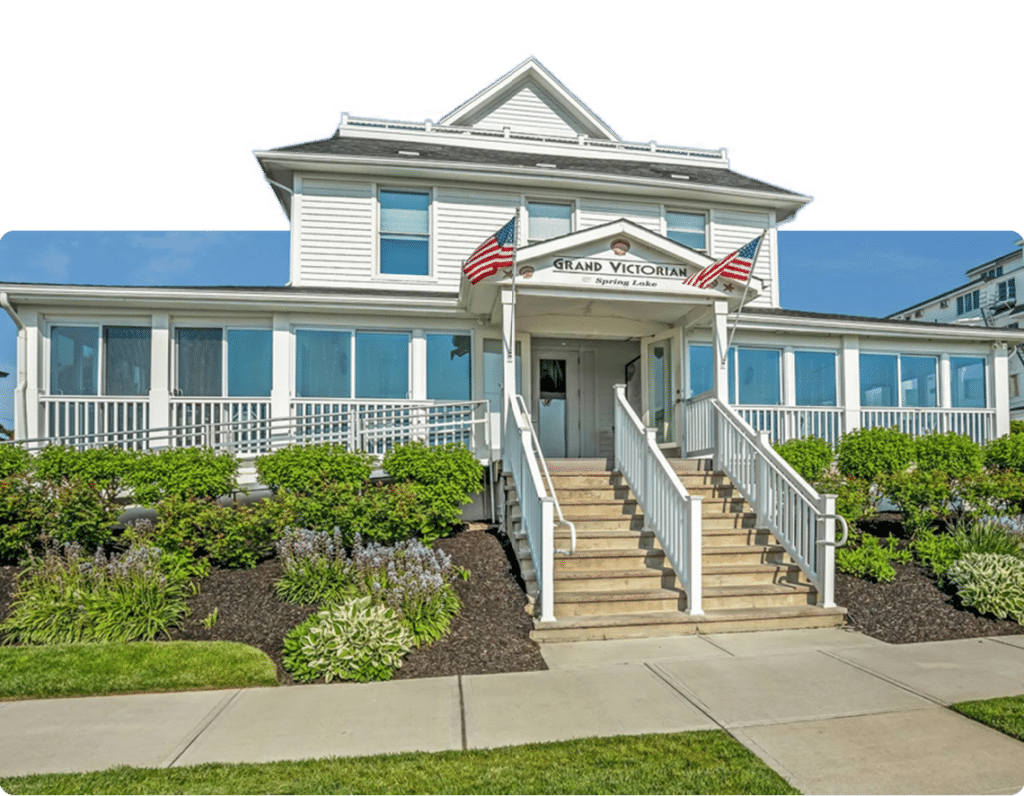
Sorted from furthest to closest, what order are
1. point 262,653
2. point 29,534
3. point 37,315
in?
point 37,315 < point 29,534 < point 262,653

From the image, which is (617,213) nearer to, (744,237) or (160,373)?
(744,237)

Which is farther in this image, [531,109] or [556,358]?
[531,109]

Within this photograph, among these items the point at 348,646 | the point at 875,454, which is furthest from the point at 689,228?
the point at 348,646

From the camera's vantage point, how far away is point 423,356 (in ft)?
37.8

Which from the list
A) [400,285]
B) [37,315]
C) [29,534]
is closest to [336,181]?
[400,285]

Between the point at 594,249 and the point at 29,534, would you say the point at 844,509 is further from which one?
the point at 29,534

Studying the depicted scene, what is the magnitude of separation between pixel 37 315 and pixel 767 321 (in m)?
11.6

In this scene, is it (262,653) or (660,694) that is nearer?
(660,694)

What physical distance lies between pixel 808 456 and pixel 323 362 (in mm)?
7424

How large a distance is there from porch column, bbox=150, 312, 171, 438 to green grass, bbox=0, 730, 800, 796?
25.5 ft

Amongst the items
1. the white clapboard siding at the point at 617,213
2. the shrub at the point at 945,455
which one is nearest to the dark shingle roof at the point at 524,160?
the white clapboard siding at the point at 617,213

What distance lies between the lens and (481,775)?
3537 millimetres

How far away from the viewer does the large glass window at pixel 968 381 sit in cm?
1345

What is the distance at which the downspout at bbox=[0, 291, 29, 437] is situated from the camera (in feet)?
33.3
